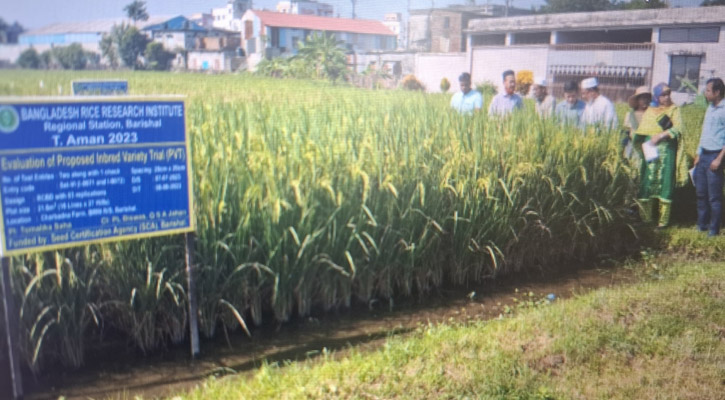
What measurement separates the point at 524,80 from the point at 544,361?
2.96 m

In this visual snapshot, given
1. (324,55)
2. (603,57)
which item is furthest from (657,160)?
(324,55)

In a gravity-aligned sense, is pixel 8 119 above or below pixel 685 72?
below

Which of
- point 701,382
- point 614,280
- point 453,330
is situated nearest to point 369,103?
point 453,330

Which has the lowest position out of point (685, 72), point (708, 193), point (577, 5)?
point (708, 193)

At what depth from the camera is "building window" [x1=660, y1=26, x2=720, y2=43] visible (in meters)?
5.22

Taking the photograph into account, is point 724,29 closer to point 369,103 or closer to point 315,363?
point 369,103

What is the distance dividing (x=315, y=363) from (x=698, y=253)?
3715 mm

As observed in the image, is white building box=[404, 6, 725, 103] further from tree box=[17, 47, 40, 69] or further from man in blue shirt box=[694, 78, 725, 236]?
tree box=[17, 47, 40, 69]

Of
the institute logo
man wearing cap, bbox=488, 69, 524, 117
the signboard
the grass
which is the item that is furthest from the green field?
man wearing cap, bbox=488, 69, 524, 117

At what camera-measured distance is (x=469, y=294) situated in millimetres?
4605

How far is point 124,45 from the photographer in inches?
145

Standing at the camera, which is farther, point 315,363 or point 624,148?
point 624,148

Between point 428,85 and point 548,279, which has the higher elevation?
point 428,85

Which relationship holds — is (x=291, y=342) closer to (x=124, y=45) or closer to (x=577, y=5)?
(x=124, y=45)
